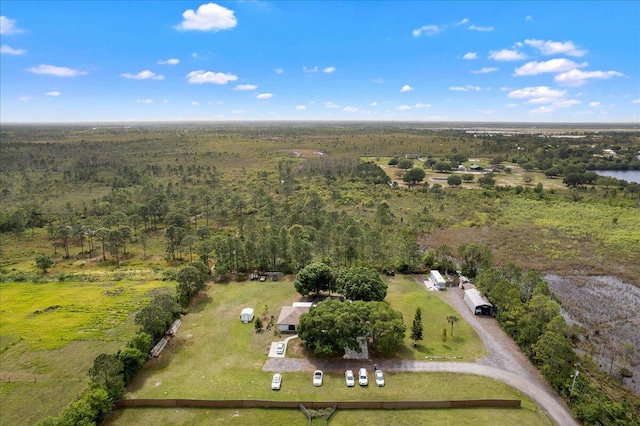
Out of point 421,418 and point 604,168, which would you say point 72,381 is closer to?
point 421,418

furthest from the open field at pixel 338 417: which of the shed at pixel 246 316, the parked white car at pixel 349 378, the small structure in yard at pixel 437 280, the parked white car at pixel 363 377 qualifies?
the small structure in yard at pixel 437 280

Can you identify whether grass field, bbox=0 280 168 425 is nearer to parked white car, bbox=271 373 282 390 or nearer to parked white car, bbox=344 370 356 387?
parked white car, bbox=271 373 282 390

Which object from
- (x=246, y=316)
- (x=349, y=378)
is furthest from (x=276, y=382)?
(x=246, y=316)

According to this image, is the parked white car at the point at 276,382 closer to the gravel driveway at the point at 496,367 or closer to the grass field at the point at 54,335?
the gravel driveway at the point at 496,367

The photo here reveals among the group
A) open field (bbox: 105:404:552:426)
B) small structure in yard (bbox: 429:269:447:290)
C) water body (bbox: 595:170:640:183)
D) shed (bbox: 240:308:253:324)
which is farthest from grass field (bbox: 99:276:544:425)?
water body (bbox: 595:170:640:183)

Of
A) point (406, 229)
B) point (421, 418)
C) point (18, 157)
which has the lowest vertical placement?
point (421, 418)

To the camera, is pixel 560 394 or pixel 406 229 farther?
pixel 406 229

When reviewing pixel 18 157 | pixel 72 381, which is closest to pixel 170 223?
pixel 72 381
